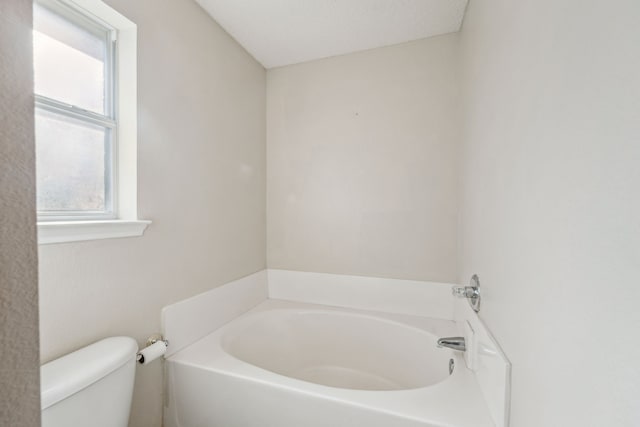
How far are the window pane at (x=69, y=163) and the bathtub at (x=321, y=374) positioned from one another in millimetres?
809

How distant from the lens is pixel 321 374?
5.99 ft

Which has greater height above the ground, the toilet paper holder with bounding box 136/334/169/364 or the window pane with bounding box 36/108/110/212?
the window pane with bounding box 36/108/110/212

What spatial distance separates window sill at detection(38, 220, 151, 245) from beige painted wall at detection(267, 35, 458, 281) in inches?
44.8

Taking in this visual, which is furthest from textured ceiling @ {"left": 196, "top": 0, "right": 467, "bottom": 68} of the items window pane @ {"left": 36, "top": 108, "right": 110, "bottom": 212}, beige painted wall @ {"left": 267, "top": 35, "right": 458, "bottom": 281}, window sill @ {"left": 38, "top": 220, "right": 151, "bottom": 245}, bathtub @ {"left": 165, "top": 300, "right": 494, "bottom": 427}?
bathtub @ {"left": 165, "top": 300, "right": 494, "bottom": 427}

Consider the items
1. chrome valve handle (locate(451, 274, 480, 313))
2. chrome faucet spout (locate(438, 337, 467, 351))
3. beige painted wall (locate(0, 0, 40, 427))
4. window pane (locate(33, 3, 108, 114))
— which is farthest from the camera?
chrome faucet spout (locate(438, 337, 467, 351))

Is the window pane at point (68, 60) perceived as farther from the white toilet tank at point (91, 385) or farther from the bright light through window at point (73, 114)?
the white toilet tank at point (91, 385)

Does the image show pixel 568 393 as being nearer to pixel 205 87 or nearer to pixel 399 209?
pixel 399 209

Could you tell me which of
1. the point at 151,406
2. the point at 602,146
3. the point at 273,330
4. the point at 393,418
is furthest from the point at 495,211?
the point at 151,406

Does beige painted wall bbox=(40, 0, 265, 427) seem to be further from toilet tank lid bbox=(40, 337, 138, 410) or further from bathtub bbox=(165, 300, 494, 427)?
bathtub bbox=(165, 300, 494, 427)

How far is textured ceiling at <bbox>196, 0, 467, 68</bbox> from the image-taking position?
1470 millimetres

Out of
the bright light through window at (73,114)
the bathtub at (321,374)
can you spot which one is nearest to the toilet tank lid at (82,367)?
the bathtub at (321,374)

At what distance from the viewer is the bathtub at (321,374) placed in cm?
102

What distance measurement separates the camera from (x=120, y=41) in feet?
3.77

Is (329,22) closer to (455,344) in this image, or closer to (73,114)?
(73,114)
